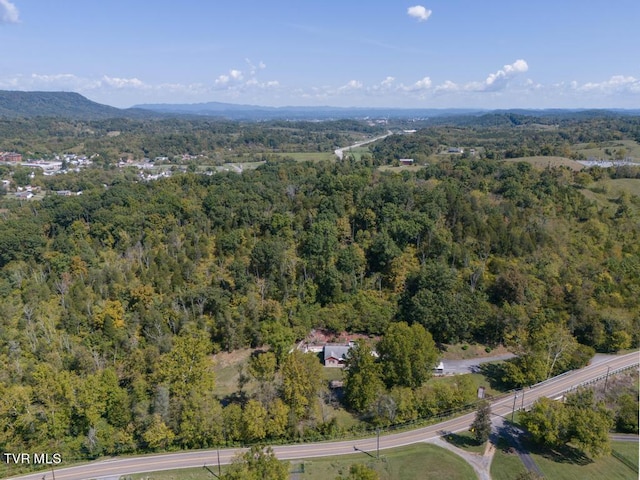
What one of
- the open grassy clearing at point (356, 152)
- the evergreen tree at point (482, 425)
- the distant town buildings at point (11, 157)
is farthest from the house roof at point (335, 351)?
the distant town buildings at point (11, 157)

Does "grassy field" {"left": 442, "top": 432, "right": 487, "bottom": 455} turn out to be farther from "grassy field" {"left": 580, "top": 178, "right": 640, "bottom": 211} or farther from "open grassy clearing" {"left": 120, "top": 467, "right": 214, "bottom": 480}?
"grassy field" {"left": 580, "top": 178, "right": 640, "bottom": 211}

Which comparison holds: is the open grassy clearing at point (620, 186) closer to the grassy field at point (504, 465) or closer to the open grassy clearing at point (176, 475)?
the grassy field at point (504, 465)

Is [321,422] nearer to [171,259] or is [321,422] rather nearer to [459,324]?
[459,324]

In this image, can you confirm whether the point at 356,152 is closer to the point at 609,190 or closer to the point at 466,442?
the point at 609,190

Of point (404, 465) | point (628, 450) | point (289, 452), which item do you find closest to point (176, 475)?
point (289, 452)

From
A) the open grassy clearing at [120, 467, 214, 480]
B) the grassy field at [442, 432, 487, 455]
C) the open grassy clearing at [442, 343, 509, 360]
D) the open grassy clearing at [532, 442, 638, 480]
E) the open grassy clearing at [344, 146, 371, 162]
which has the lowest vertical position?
the open grassy clearing at [532, 442, 638, 480]

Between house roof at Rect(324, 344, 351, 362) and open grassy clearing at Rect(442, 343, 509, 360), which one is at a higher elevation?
house roof at Rect(324, 344, 351, 362)

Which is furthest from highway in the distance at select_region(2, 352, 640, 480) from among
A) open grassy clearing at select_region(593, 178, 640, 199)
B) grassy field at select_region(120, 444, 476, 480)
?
open grassy clearing at select_region(593, 178, 640, 199)
